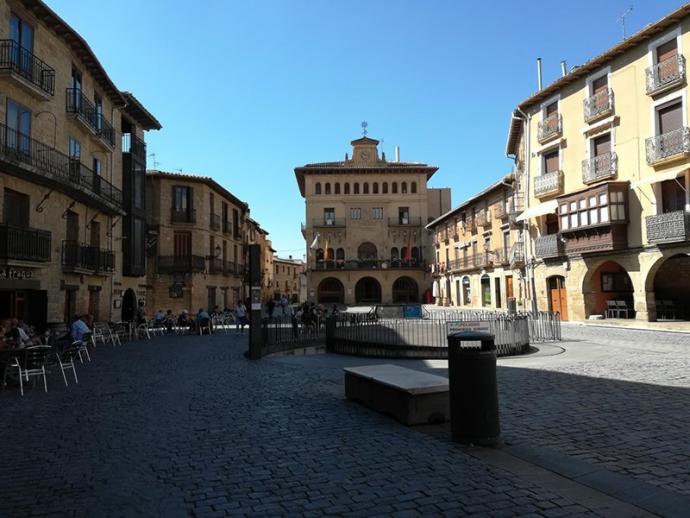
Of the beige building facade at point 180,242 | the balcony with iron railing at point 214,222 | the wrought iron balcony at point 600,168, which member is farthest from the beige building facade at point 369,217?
the wrought iron balcony at point 600,168

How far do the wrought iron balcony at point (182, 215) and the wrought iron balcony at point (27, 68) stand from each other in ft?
51.9

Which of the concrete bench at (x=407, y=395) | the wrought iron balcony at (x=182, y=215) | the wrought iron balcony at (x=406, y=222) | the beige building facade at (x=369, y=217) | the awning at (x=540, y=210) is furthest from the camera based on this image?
the wrought iron balcony at (x=406, y=222)

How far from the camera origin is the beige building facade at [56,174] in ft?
50.9

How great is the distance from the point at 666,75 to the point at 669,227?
21.0 feet

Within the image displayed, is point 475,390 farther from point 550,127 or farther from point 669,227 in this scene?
point 550,127

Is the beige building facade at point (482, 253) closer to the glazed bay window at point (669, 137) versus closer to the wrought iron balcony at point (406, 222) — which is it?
the wrought iron balcony at point (406, 222)

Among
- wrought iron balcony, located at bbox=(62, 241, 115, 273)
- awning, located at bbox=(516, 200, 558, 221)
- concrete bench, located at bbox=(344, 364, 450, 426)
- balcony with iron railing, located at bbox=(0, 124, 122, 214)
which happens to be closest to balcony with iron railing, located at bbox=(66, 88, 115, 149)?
balcony with iron railing, located at bbox=(0, 124, 122, 214)

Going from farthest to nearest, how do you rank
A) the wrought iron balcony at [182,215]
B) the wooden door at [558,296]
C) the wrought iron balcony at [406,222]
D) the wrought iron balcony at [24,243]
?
the wrought iron balcony at [406,222] → the wrought iron balcony at [182,215] → the wooden door at [558,296] → the wrought iron balcony at [24,243]

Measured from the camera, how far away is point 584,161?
81.3 feet

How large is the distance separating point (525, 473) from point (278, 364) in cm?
866

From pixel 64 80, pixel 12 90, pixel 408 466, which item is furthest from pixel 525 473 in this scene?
pixel 64 80

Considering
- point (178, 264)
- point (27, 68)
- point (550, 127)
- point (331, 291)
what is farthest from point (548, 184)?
point (331, 291)

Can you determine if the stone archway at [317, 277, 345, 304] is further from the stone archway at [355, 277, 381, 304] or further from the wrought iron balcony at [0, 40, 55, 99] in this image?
the wrought iron balcony at [0, 40, 55, 99]

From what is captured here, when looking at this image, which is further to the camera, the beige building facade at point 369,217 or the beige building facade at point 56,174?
the beige building facade at point 369,217
